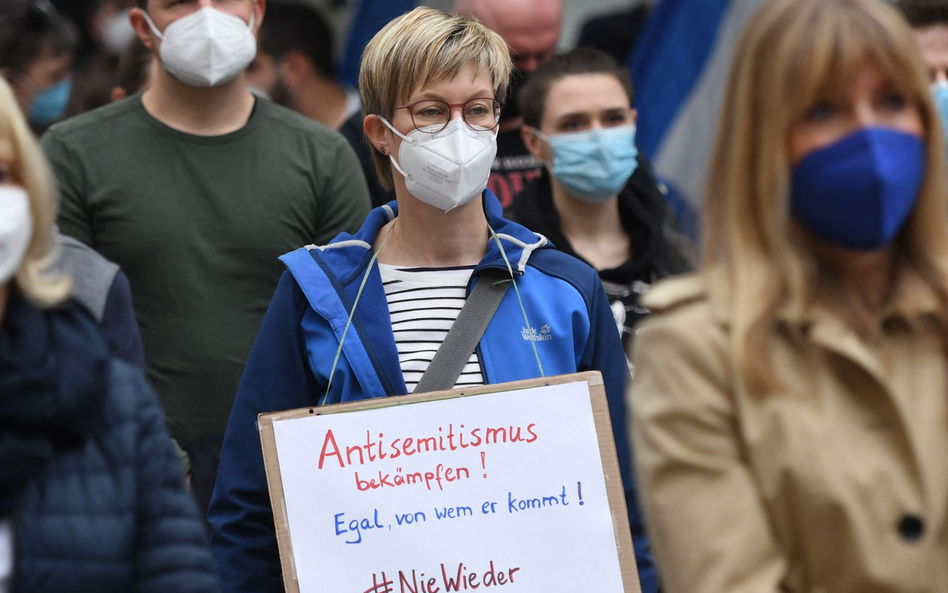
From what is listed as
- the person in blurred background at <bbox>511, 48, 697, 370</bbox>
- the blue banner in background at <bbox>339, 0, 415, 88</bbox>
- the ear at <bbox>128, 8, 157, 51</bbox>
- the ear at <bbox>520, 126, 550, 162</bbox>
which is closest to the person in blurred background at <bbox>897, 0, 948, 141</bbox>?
the person in blurred background at <bbox>511, 48, 697, 370</bbox>

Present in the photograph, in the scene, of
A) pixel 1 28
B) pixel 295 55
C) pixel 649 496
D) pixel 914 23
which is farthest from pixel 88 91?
pixel 649 496

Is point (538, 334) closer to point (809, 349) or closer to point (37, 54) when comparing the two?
point (809, 349)

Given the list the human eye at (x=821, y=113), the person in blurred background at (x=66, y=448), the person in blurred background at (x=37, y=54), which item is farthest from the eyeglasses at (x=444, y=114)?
the person in blurred background at (x=37, y=54)

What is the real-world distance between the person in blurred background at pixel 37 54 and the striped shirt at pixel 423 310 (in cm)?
470

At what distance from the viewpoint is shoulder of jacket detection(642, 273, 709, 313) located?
96.0 inches

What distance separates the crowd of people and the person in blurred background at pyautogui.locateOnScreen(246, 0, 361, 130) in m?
1.53

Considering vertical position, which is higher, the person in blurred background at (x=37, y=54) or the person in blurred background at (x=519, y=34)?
the person in blurred background at (x=37, y=54)

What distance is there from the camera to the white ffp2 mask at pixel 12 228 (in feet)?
8.95

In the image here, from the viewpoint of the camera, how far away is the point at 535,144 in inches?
234

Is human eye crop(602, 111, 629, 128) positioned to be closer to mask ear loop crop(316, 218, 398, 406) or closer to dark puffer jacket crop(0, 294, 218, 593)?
mask ear loop crop(316, 218, 398, 406)

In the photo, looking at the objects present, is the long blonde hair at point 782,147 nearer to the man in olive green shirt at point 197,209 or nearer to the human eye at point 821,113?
the human eye at point 821,113

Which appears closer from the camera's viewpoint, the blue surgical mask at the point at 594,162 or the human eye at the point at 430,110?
the human eye at the point at 430,110

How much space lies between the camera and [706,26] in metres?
8.00

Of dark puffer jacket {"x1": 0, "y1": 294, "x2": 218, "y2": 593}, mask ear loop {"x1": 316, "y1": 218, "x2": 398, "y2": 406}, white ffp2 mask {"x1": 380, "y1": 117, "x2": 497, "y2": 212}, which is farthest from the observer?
white ffp2 mask {"x1": 380, "y1": 117, "x2": 497, "y2": 212}
